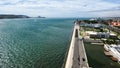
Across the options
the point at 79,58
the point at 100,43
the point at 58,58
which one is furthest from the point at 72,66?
the point at 100,43

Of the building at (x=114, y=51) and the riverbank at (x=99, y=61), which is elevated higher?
the building at (x=114, y=51)

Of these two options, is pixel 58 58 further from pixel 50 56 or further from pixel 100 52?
pixel 100 52

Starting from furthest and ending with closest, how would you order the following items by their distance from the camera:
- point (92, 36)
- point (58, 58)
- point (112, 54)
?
point (92, 36) < point (112, 54) < point (58, 58)

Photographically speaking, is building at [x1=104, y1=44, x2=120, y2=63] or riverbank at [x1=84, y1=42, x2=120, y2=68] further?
building at [x1=104, y1=44, x2=120, y2=63]

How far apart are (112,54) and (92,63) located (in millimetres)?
7925

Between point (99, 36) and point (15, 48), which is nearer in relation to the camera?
point (15, 48)

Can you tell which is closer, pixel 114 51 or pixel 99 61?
pixel 99 61

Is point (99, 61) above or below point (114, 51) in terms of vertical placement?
below

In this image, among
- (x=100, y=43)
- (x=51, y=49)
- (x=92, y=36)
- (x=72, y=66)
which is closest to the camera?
(x=72, y=66)

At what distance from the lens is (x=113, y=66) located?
28.8 m

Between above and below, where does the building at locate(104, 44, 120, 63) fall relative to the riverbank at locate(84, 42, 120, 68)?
above

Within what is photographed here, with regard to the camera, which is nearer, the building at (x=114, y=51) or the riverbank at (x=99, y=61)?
the riverbank at (x=99, y=61)

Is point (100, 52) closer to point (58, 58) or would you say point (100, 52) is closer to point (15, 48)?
point (58, 58)

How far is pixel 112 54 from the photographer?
116 feet
